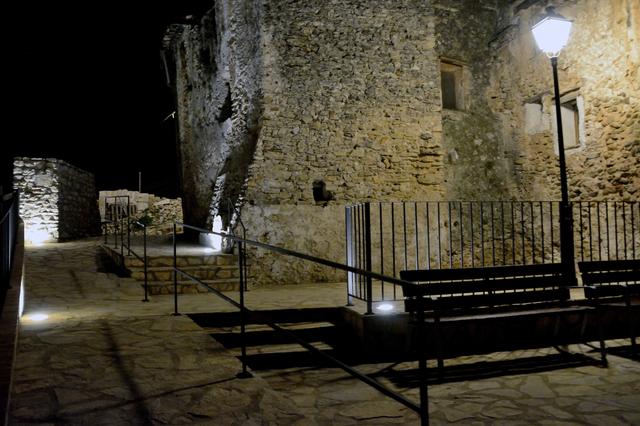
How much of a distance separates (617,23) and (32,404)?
9426 millimetres

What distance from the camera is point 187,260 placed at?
27.9ft

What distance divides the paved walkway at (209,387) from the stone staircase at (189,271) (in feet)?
6.59

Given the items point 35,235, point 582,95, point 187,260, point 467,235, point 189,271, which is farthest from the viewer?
point 35,235

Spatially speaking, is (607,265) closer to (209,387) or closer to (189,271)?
(209,387)

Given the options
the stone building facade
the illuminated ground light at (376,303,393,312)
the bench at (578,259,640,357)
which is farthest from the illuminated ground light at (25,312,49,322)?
the bench at (578,259,640,357)

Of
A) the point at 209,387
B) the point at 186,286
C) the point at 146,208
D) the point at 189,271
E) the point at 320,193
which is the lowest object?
the point at 209,387

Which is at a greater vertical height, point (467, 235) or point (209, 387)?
point (467, 235)

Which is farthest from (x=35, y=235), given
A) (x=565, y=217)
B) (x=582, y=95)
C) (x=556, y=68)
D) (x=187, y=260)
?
(x=582, y=95)

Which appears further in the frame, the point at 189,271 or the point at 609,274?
the point at 189,271

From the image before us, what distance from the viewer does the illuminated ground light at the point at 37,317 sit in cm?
543

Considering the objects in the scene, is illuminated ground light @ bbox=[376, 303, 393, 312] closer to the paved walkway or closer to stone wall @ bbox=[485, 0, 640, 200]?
the paved walkway

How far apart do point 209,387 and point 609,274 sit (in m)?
4.96

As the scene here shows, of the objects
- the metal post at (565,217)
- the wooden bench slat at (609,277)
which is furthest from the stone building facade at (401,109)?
the metal post at (565,217)

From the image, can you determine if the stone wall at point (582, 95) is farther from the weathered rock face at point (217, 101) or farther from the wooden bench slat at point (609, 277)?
the weathered rock face at point (217, 101)
